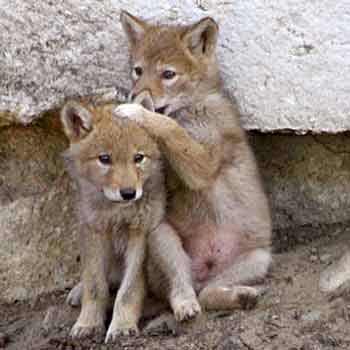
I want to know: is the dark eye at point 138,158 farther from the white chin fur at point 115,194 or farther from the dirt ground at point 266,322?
the dirt ground at point 266,322

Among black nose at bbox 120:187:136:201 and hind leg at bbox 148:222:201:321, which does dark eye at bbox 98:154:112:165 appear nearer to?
black nose at bbox 120:187:136:201

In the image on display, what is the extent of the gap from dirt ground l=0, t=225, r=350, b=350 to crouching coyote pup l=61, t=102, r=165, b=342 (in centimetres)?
22

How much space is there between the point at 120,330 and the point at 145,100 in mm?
1353

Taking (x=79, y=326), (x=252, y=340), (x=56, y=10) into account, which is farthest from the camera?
(x=56, y=10)

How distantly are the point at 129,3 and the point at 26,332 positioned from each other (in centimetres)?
217

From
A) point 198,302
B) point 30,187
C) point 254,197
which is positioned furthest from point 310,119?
point 30,187

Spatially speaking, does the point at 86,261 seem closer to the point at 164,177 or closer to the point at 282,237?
the point at 164,177

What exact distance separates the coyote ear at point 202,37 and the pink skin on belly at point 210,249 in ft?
3.57

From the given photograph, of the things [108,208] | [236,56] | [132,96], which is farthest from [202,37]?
[108,208]

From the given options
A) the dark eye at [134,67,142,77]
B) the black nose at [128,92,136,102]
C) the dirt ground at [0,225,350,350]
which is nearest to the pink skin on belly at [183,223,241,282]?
the dirt ground at [0,225,350,350]

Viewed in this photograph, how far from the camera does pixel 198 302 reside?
6.12 meters

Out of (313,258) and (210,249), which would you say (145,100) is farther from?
(313,258)

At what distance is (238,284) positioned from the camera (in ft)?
20.4

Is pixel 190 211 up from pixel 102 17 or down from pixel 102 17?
down
